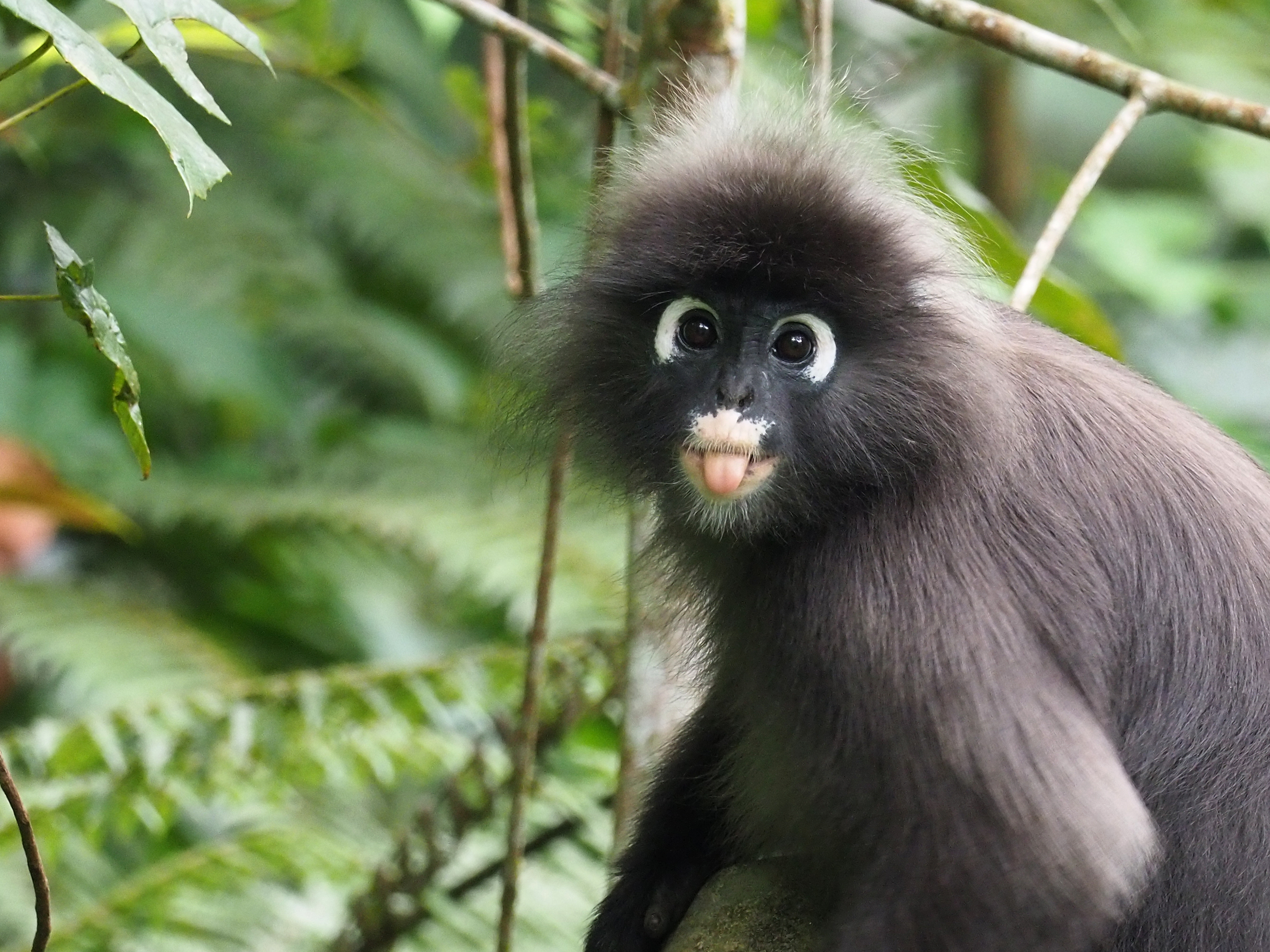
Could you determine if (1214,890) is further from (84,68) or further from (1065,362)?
(84,68)

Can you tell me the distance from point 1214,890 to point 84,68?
6.38 feet

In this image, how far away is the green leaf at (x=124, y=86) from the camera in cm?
161

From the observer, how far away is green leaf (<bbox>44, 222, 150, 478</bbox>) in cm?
180

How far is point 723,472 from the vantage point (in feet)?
7.11

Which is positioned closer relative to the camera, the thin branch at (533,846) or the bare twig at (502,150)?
the bare twig at (502,150)

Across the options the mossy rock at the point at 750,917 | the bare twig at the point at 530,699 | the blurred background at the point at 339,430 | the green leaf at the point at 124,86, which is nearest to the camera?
the green leaf at the point at 124,86

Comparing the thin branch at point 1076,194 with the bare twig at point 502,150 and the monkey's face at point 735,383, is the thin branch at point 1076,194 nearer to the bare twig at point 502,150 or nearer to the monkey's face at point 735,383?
the monkey's face at point 735,383

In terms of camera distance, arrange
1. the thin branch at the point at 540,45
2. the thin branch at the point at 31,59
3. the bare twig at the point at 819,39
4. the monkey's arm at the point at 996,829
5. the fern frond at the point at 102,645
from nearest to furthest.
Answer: the thin branch at the point at 31,59, the monkey's arm at the point at 996,829, the thin branch at the point at 540,45, the bare twig at the point at 819,39, the fern frond at the point at 102,645

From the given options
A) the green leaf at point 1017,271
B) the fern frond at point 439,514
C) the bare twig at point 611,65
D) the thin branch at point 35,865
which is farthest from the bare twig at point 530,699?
the fern frond at point 439,514

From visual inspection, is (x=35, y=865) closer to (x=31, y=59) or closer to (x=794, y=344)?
(x=31, y=59)

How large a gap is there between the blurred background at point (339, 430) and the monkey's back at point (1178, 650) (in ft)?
2.33

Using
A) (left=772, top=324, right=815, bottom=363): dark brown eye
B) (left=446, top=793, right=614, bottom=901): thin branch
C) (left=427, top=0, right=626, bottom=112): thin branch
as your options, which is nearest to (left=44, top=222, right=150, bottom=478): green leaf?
(left=772, top=324, right=815, bottom=363): dark brown eye

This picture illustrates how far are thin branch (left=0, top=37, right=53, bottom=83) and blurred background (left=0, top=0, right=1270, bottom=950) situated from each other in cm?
55

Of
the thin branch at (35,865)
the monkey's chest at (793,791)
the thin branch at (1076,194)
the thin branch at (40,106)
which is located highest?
the thin branch at (1076,194)
